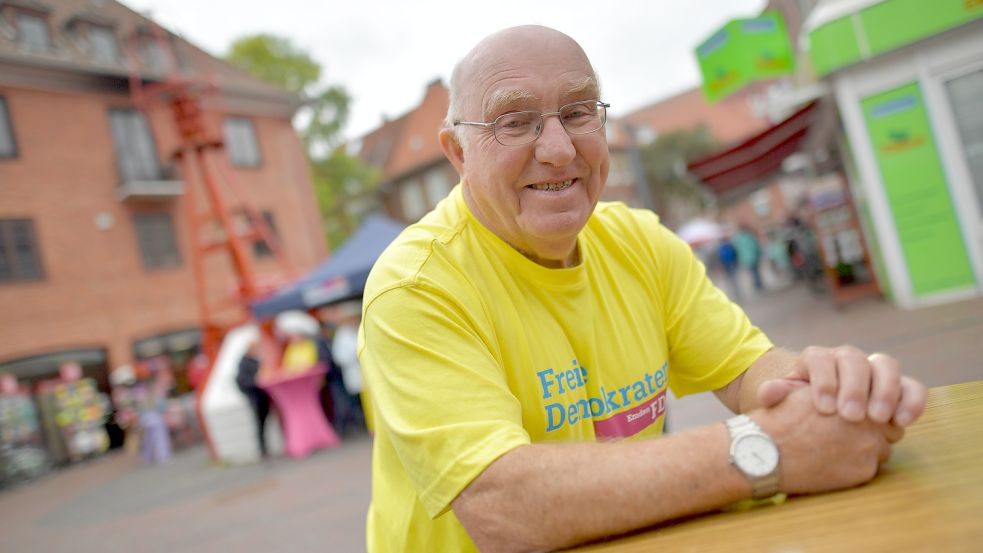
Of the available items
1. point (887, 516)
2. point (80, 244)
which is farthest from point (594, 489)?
point (80, 244)

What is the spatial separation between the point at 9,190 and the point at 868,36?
18.3 m

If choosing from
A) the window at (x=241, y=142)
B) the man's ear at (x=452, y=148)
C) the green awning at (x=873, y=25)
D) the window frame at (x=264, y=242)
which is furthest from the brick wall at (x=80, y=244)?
the man's ear at (x=452, y=148)

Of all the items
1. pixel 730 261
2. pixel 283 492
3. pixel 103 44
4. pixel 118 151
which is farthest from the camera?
pixel 118 151

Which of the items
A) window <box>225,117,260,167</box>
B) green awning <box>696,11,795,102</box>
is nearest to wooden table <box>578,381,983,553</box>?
green awning <box>696,11,795,102</box>

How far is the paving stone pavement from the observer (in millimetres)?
6121

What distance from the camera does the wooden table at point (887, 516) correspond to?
83 centimetres

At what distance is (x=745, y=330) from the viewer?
1.68 metres

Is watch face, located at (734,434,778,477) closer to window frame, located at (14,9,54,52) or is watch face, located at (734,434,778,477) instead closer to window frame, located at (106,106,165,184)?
window frame, located at (14,9,54,52)

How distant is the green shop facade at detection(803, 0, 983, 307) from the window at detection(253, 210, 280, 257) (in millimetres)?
17909

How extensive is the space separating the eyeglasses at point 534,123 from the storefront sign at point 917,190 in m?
8.99

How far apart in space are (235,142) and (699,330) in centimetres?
2345

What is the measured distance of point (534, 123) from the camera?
4.83 feet

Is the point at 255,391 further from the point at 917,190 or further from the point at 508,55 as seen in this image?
the point at 508,55

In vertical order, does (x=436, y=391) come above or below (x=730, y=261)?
above
